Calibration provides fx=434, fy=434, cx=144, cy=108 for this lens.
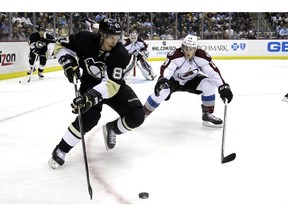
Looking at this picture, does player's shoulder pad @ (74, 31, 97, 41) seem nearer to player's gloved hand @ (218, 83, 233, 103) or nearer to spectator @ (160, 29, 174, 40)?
player's gloved hand @ (218, 83, 233, 103)

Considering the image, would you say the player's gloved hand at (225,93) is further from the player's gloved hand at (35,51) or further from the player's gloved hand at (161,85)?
the player's gloved hand at (35,51)

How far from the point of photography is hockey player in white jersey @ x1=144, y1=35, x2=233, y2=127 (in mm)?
3898

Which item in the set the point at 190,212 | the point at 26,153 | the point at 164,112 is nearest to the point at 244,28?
the point at 164,112

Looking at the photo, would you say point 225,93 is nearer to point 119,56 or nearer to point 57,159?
point 119,56

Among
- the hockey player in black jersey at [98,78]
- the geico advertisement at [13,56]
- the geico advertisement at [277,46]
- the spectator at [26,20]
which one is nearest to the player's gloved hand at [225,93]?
the hockey player in black jersey at [98,78]

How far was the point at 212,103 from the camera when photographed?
4352mm

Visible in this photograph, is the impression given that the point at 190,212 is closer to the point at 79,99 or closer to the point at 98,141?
the point at 79,99

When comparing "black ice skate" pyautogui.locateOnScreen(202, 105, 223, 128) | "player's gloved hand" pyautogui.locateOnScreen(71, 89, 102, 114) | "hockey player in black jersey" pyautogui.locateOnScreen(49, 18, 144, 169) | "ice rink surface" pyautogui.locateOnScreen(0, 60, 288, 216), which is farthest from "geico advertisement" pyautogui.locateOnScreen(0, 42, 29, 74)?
"player's gloved hand" pyautogui.locateOnScreen(71, 89, 102, 114)

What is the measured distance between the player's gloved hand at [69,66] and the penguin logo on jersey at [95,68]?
3.4 inches

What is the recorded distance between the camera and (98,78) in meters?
3.06

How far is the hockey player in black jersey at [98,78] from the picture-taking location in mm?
2779

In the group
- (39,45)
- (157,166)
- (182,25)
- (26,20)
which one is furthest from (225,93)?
(182,25)

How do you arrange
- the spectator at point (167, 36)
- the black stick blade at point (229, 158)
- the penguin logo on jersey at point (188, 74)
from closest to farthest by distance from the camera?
the black stick blade at point (229, 158) → the penguin logo on jersey at point (188, 74) → the spectator at point (167, 36)

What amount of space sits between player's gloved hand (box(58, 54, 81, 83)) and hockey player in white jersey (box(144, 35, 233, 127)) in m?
0.98
